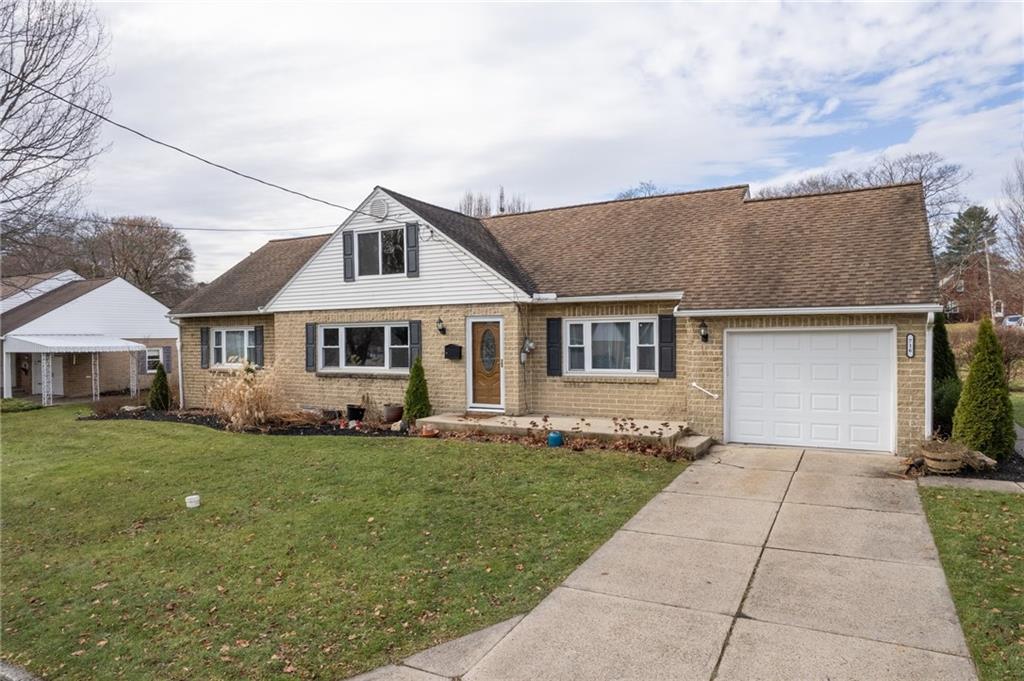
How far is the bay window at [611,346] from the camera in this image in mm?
12242

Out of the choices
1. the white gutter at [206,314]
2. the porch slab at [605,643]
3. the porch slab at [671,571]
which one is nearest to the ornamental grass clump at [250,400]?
the white gutter at [206,314]

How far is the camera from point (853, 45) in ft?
33.2

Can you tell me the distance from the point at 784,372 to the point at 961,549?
16.4 feet

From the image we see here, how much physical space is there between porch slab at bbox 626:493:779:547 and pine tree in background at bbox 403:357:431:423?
6702mm

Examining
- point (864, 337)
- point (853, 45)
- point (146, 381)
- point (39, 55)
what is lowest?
point (146, 381)

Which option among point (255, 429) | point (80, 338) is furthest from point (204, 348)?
point (80, 338)

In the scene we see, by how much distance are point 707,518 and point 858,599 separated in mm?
2142

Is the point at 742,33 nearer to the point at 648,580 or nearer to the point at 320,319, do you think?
the point at 648,580

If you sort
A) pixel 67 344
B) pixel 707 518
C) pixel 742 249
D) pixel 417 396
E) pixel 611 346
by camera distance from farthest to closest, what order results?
pixel 67 344
pixel 417 396
pixel 611 346
pixel 742 249
pixel 707 518

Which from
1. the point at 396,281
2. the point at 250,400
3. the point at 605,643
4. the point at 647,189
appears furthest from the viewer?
the point at 647,189

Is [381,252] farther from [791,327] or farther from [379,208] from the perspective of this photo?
[791,327]

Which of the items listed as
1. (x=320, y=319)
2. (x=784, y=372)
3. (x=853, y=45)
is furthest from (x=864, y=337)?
(x=320, y=319)

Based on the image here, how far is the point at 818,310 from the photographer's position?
9852mm

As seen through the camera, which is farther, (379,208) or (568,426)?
(379,208)
